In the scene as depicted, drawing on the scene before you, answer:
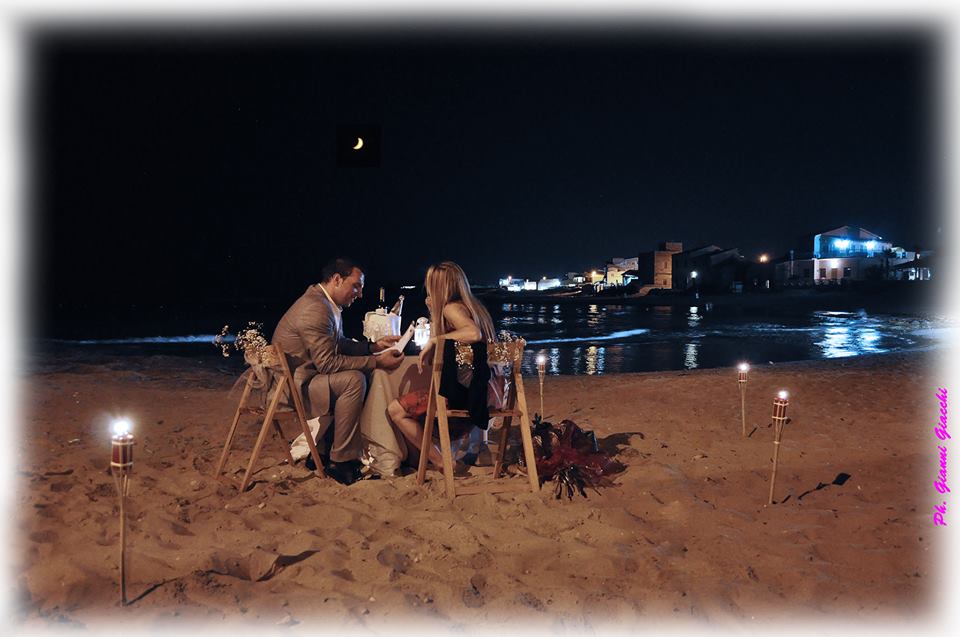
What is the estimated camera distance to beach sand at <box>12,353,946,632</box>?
3064 mm

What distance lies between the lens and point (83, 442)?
6035 mm

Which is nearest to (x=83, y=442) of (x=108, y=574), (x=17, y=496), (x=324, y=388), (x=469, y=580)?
(x=17, y=496)

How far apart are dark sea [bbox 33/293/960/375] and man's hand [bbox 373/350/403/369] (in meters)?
10.1

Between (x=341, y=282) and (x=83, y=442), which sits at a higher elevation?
(x=341, y=282)

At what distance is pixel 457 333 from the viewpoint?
A: 4703mm

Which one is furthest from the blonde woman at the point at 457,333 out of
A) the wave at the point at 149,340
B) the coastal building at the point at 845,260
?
the coastal building at the point at 845,260

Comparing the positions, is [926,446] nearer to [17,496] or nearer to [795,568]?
[795,568]

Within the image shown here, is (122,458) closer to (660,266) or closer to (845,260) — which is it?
(845,260)

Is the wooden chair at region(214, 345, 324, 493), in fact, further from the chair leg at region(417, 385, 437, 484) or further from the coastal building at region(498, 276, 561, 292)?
the coastal building at region(498, 276, 561, 292)

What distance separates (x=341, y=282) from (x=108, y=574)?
8.81 feet

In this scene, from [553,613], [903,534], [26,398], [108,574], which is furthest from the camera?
[26,398]

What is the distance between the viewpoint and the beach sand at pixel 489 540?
3.06m

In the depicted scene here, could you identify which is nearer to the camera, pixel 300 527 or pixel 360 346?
pixel 300 527

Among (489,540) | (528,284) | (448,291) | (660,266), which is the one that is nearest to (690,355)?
(448,291)
